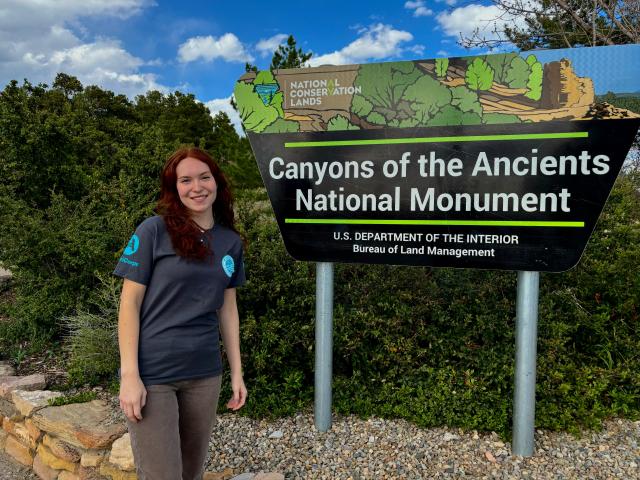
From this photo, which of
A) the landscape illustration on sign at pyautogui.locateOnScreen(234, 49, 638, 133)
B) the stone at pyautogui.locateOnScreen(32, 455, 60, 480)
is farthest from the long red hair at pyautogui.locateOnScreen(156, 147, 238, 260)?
the stone at pyautogui.locateOnScreen(32, 455, 60, 480)

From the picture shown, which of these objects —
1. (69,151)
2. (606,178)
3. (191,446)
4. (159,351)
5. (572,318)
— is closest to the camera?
(159,351)

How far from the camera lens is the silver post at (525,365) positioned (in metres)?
3.05

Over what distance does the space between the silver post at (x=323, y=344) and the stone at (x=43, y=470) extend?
1.75 m

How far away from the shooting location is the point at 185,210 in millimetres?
2082

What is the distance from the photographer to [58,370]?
4.41 meters

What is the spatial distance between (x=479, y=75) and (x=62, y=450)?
11.3 feet

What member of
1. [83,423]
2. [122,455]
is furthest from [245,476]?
[83,423]

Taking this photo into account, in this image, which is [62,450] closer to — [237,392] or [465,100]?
[237,392]

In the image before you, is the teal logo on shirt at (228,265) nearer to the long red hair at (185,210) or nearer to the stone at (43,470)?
the long red hair at (185,210)

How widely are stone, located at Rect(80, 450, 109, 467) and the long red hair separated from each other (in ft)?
5.85

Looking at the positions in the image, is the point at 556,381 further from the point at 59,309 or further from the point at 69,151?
the point at 69,151

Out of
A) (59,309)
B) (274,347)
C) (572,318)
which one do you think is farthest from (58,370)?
(572,318)

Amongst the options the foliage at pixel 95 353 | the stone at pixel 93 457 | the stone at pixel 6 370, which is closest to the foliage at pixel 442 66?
the foliage at pixel 95 353

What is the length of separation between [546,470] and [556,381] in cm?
63
